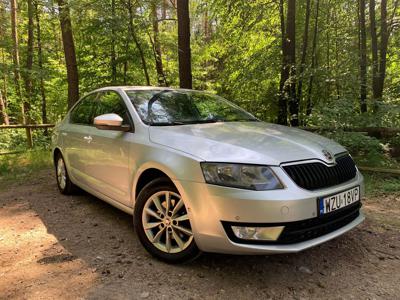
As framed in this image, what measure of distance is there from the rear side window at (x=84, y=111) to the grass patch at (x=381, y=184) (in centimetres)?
404

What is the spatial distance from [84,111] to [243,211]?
322cm

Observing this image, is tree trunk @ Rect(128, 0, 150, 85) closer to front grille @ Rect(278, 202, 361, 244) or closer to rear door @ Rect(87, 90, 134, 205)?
rear door @ Rect(87, 90, 134, 205)

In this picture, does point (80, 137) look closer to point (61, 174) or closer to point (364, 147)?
point (61, 174)

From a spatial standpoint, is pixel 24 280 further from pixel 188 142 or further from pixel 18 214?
pixel 18 214

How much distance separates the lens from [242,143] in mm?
2967

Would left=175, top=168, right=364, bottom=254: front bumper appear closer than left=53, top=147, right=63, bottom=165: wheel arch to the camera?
Yes

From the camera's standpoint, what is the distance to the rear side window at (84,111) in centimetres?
474

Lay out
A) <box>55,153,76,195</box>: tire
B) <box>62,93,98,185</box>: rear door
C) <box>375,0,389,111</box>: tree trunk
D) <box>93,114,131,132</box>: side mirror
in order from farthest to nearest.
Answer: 1. <box>375,0,389,111</box>: tree trunk
2. <box>55,153,76,195</box>: tire
3. <box>62,93,98,185</box>: rear door
4. <box>93,114,131,132</box>: side mirror

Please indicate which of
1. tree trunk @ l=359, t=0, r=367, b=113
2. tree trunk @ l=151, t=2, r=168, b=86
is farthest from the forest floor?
tree trunk @ l=151, t=2, r=168, b=86

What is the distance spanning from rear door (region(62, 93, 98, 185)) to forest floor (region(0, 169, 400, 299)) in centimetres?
77

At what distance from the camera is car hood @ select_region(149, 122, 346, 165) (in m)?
2.74

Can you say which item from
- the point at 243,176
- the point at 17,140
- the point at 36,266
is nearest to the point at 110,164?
the point at 36,266

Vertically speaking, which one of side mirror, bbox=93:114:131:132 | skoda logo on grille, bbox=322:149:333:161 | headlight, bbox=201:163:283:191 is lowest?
headlight, bbox=201:163:283:191

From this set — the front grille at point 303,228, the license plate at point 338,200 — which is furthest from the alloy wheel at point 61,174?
the license plate at point 338,200
